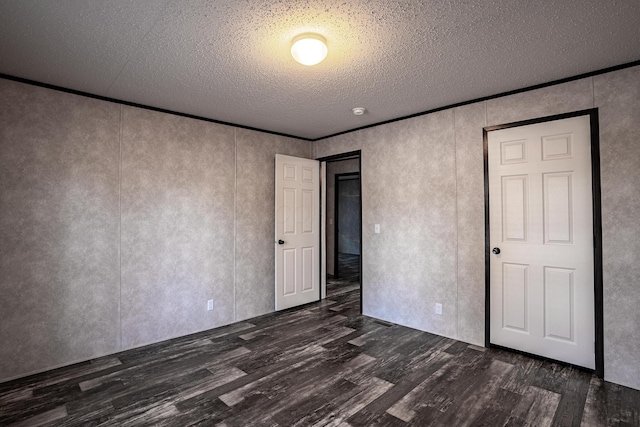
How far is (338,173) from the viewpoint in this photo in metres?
6.77

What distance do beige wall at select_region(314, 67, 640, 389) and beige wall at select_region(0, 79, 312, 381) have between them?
1.64m

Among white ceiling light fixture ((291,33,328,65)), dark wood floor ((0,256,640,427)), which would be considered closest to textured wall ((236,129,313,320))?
dark wood floor ((0,256,640,427))

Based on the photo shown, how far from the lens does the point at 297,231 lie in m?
4.54

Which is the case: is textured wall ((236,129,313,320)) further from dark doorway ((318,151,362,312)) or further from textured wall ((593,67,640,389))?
textured wall ((593,67,640,389))

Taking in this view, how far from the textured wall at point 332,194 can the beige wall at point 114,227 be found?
9.52 ft

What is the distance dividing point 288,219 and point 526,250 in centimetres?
286

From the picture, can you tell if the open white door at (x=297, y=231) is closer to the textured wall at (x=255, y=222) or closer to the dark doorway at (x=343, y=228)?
the textured wall at (x=255, y=222)

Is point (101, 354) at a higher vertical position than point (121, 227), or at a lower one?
lower

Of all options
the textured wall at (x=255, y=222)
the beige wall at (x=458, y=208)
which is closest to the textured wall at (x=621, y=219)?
the beige wall at (x=458, y=208)

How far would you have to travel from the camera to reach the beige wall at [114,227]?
259 cm

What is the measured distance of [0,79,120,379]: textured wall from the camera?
2.55 m

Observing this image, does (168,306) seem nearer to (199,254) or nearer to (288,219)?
(199,254)

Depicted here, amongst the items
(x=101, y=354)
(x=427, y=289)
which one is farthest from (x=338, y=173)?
(x=101, y=354)

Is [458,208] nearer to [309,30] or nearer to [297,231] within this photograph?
[297,231]
